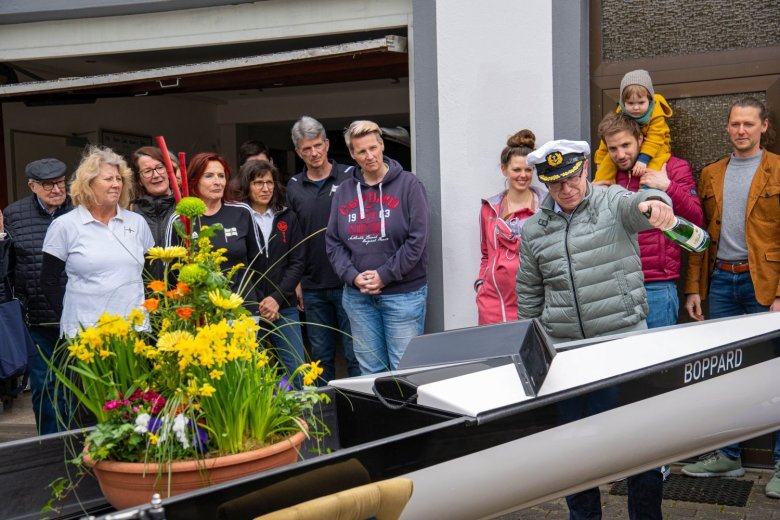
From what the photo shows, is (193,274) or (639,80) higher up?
(639,80)

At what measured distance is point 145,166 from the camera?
548cm

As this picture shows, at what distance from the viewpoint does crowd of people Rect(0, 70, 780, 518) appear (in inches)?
151

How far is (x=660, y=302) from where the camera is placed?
475 cm

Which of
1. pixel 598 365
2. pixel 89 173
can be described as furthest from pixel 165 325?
pixel 89 173

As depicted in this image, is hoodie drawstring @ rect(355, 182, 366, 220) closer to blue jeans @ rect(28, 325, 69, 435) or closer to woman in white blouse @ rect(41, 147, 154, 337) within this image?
woman in white blouse @ rect(41, 147, 154, 337)

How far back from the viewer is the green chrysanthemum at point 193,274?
2.58 metres

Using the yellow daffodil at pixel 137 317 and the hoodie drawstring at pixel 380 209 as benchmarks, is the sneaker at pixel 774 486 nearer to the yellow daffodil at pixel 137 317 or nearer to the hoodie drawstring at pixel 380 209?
the hoodie drawstring at pixel 380 209

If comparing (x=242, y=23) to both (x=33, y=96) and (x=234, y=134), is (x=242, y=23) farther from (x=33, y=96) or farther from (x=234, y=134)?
(x=234, y=134)

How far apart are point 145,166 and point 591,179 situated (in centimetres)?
279

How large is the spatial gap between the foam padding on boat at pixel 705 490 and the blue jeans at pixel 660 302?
905 mm

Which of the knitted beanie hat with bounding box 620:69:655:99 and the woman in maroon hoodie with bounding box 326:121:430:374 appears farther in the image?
the woman in maroon hoodie with bounding box 326:121:430:374

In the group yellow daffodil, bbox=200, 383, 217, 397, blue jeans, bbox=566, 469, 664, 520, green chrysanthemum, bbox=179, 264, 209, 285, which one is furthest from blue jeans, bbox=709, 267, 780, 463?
yellow daffodil, bbox=200, 383, 217, 397

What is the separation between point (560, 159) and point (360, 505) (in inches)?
75.6

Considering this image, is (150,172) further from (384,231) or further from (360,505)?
(360,505)
